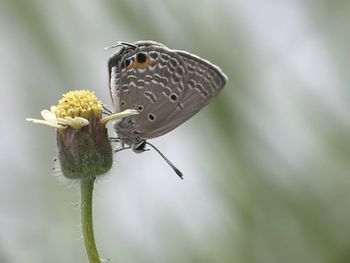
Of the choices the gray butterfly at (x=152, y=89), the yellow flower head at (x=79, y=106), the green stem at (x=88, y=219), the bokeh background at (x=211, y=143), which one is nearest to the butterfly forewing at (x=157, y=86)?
the gray butterfly at (x=152, y=89)

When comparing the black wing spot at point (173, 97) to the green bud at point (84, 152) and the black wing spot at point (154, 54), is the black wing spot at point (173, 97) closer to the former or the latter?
the black wing spot at point (154, 54)

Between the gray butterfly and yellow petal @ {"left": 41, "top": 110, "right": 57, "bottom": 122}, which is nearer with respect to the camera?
yellow petal @ {"left": 41, "top": 110, "right": 57, "bottom": 122}

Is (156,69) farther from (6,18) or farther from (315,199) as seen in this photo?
(6,18)

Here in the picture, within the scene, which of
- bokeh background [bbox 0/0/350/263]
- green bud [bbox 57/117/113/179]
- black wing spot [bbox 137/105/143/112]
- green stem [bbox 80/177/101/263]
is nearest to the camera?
green stem [bbox 80/177/101/263]

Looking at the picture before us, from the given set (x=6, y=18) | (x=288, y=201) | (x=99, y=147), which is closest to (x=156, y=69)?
(x=99, y=147)

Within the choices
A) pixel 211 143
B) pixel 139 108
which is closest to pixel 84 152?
pixel 139 108

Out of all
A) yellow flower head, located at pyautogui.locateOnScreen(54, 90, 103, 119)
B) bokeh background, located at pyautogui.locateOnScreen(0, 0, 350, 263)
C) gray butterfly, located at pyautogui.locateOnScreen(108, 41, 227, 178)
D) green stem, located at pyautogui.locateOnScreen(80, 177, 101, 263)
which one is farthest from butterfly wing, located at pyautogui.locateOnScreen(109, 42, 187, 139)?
bokeh background, located at pyautogui.locateOnScreen(0, 0, 350, 263)

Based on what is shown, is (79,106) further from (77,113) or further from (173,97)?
(173,97)

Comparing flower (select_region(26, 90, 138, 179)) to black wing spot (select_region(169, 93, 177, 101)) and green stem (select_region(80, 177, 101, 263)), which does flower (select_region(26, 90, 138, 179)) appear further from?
black wing spot (select_region(169, 93, 177, 101))
